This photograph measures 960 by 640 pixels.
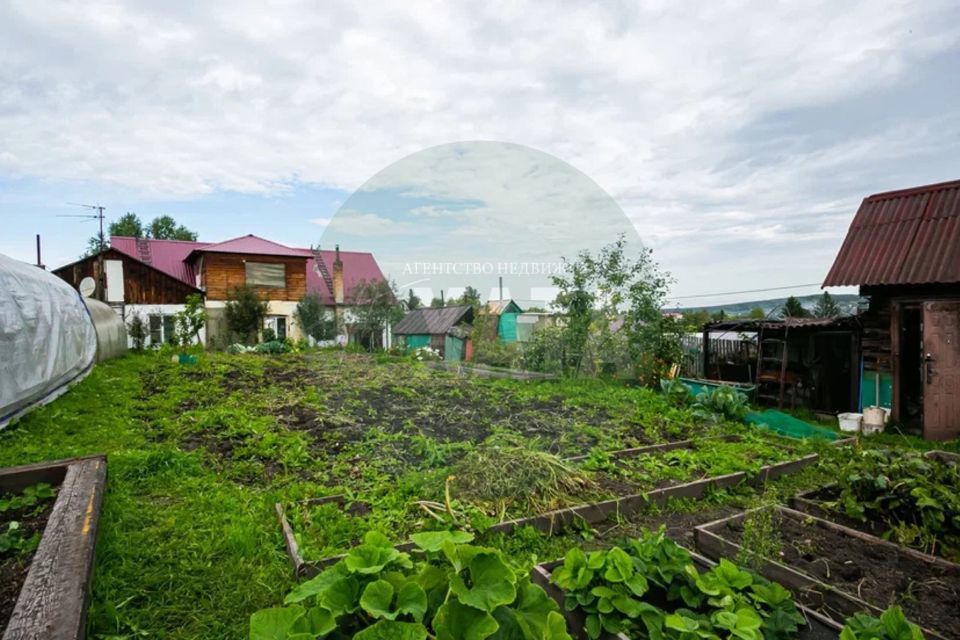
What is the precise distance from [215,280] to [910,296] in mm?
18523

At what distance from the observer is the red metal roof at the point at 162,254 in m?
19.5

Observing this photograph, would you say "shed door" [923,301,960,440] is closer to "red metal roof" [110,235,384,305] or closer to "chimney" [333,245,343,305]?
"red metal roof" [110,235,384,305]

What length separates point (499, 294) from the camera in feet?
31.1

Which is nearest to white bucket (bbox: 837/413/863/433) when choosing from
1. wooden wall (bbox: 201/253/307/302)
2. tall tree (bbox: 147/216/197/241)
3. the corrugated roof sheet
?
the corrugated roof sheet

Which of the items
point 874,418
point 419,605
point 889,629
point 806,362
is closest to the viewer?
point 419,605

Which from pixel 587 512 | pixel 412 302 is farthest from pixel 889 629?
pixel 412 302

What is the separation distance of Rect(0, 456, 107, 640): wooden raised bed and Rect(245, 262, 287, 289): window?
52.8 ft

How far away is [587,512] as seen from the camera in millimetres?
2773

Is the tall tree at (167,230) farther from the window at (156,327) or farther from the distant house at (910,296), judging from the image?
the distant house at (910,296)

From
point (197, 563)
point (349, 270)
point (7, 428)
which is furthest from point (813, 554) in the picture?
point (349, 270)

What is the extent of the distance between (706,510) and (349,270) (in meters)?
18.3

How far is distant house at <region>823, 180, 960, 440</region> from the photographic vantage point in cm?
560

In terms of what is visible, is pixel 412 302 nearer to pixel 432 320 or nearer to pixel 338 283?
pixel 432 320

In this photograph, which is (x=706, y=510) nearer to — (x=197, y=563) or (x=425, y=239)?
(x=197, y=563)
